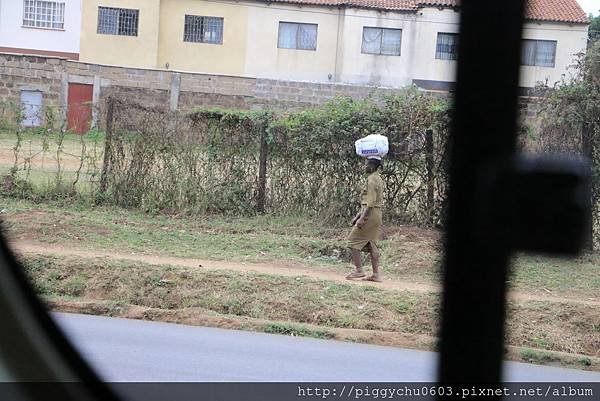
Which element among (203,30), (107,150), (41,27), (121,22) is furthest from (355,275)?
(41,27)

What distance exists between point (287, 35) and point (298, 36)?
50 cm

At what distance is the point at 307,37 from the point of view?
3700cm

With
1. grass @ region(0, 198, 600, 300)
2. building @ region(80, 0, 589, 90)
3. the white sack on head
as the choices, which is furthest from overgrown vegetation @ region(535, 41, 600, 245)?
building @ region(80, 0, 589, 90)

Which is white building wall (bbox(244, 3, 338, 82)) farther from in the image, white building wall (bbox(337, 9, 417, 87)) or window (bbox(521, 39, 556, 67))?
window (bbox(521, 39, 556, 67))

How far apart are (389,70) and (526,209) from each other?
94.3ft

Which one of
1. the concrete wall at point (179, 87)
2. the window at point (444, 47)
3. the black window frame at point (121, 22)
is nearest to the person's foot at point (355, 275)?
the concrete wall at point (179, 87)

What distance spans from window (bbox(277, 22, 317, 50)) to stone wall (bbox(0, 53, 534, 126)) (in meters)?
9.36

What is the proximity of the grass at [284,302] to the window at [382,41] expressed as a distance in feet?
92.3

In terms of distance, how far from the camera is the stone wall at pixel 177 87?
25750 mm

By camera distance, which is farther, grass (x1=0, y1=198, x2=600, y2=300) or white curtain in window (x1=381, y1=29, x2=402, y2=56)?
white curtain in window (x1=381, y1=29, x2=402, y2=56)

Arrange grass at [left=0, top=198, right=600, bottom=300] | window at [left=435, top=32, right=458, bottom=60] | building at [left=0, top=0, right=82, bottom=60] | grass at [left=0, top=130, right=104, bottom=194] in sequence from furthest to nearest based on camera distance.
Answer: building at [left=0, top=0, right=82, bottom=60] → window at [left=435, top=32, right=458, bottom=60] → grass at [left=0, top=130, right=104, bottom=194] → grass at [left=0, top=198, right=600, bottom=300]

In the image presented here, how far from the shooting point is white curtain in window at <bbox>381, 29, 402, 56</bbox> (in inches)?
1433

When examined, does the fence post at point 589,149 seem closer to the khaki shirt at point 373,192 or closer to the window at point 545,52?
the khaki shirt at point 373,192

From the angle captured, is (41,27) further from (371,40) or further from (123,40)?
(371,40)
